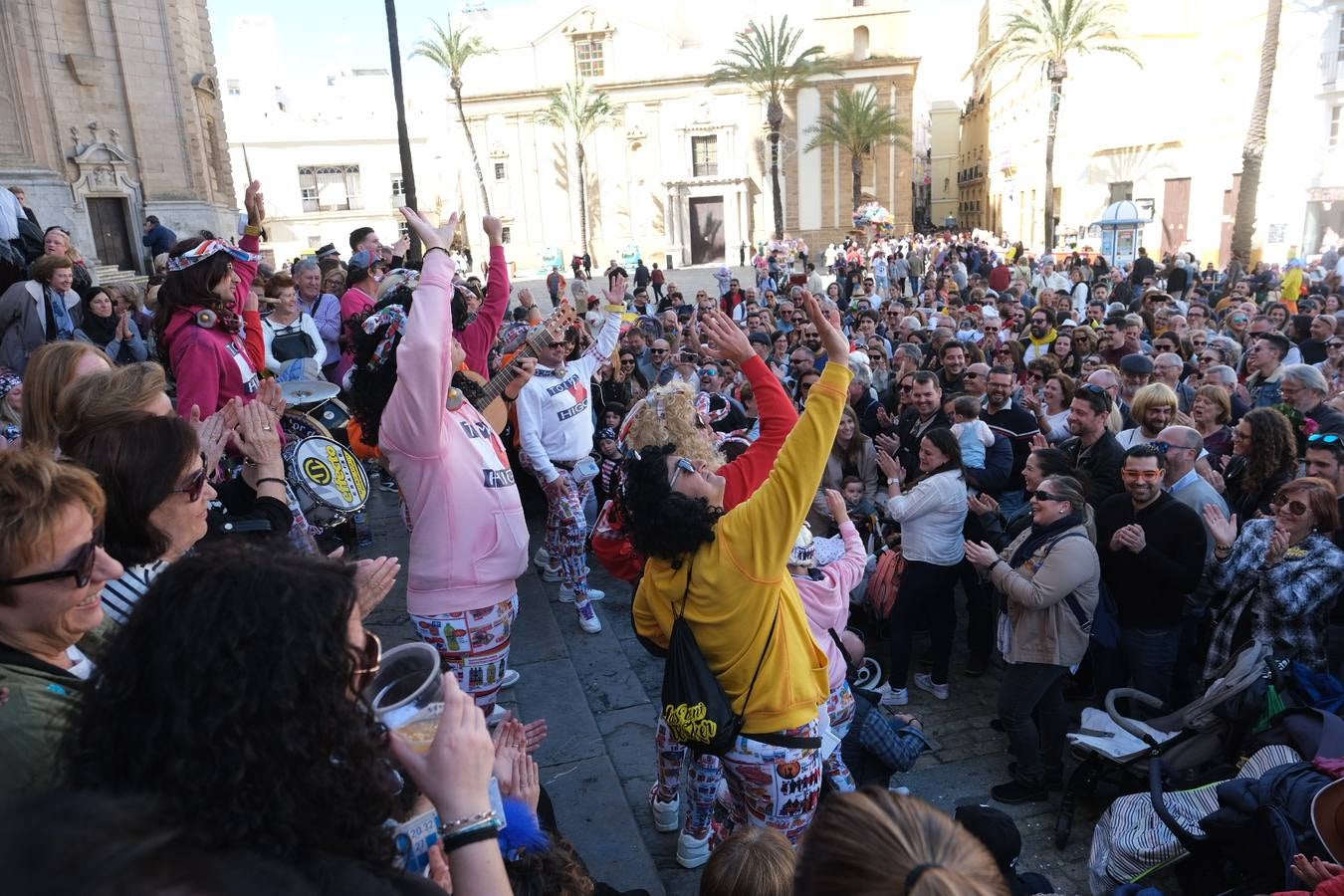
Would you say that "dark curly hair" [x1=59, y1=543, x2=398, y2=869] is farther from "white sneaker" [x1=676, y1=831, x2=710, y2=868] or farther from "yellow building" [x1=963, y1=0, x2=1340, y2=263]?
"yellow building" [x1=963, y1=0, x2=1340, y2=263]

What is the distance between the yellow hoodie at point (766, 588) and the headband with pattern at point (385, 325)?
1.34 metres

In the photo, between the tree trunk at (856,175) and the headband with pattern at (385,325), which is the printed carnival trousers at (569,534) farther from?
the tree trunk at (856,175)

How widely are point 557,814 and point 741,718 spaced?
1.49 m

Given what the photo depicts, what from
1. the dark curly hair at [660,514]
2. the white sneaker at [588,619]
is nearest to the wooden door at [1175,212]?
the white sneaker at [588,619]

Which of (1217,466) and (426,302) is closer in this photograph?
(426,302)

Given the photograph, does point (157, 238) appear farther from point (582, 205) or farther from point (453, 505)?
point (582, 205)

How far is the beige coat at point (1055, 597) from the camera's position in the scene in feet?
12.7

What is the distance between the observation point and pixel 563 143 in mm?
47875

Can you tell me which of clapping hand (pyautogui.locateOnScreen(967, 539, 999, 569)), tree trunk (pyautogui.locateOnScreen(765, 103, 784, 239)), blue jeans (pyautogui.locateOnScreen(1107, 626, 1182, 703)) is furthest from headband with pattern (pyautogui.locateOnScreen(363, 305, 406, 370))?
tree trunk (pyautogui.locateOnScreen(765, 103, 784, 239))

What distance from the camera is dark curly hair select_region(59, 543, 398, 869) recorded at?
1.05m

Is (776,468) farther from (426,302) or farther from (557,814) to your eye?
(557,814)

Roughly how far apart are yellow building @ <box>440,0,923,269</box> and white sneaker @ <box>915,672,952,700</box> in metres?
42.0

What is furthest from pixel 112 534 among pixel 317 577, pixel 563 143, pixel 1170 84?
pixel 563 143

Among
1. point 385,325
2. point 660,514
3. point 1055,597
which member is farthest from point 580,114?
point 660,514
